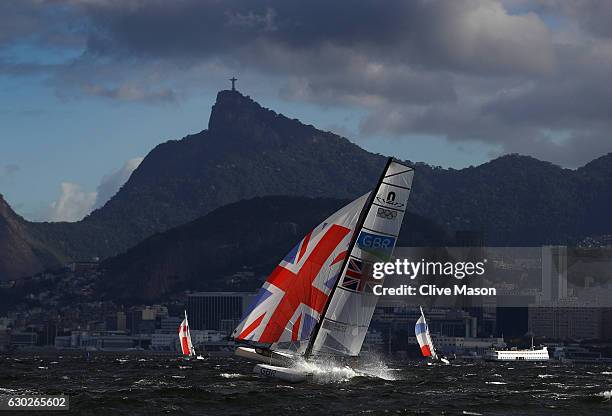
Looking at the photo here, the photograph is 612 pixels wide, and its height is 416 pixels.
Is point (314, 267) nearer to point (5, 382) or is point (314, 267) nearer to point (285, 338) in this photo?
point (285, 338)

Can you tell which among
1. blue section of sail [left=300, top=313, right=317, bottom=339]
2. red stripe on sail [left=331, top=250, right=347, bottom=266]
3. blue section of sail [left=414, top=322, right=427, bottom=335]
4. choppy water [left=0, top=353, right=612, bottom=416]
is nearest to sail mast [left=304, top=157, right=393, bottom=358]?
blue section of sail [left=300, top=313, right=317, bottom=339]

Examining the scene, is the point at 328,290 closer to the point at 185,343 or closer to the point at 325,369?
the point at 325,369

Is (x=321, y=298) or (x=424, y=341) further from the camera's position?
(x=424, y=341)

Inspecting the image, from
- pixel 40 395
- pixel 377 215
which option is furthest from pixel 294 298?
pixel 40 395

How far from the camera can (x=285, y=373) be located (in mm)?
61469

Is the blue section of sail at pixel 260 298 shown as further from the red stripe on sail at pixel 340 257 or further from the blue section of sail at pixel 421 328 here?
the blue section of sail at pixel 421 328

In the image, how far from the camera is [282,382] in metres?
62.0

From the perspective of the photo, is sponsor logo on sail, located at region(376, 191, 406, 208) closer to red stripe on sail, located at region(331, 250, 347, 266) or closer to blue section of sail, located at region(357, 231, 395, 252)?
blue section of sail, located at region(357, 231, 395, 252)

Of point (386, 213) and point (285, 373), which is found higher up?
point (386, 213)

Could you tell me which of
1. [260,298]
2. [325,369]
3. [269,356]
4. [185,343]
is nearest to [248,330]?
[260,298]

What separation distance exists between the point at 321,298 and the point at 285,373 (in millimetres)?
3636

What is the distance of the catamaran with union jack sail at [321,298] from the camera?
60375 millimetres

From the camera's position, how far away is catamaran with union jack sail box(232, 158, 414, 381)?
2377 inches

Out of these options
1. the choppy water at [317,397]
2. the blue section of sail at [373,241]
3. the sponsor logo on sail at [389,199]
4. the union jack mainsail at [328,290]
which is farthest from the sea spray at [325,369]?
the sponsor logo on sail at [389,199]
